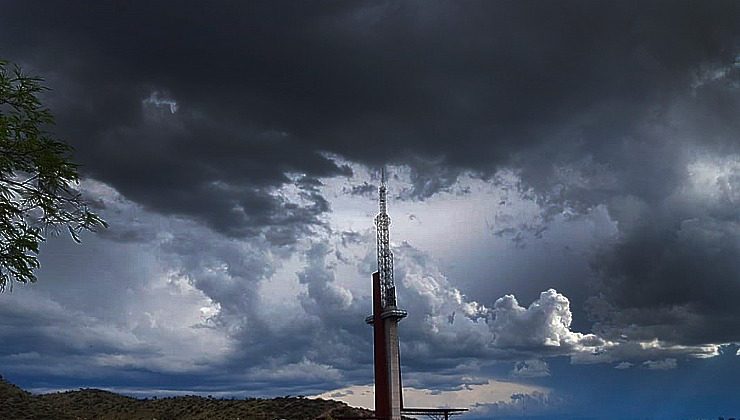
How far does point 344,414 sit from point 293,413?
1309 centimetres

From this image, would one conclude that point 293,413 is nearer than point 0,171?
No

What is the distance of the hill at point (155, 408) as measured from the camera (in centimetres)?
12569

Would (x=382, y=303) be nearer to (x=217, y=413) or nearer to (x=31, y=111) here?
(x=217, y=413)

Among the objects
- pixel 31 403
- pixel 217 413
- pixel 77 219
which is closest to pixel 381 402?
pixel 217 413

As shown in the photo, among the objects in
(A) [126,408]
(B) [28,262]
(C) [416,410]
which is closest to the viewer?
(B) [28,262]

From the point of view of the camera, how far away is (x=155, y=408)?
158 metres

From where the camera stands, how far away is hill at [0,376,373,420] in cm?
12569

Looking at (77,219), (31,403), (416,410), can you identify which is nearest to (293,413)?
(416,410)

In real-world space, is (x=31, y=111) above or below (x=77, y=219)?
above

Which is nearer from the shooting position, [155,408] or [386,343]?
[386,343]

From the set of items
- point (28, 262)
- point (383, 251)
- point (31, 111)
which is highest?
point (383, 251)

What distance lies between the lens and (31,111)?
98.3 ft

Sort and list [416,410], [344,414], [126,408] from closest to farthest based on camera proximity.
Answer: [416,410] → [344,414] → [126,408]

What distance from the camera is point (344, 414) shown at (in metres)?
129
